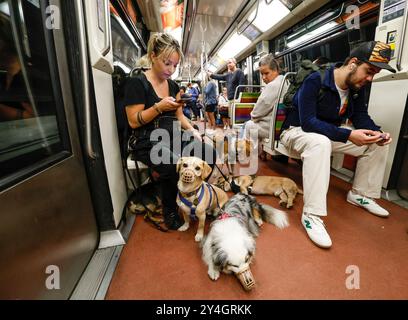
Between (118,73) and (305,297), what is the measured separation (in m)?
2.06

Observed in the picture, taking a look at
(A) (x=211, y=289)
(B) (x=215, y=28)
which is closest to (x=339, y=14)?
(B) (x=215, y=28)

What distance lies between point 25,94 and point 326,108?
212 cm

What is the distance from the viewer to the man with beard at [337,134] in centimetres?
151

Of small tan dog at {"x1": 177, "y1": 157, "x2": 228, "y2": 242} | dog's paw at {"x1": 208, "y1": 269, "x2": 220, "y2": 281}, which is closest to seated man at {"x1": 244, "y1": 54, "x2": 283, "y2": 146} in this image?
small tan dog at {"x1": 177, "y1": 157, "x2": 228, "y2": 242}

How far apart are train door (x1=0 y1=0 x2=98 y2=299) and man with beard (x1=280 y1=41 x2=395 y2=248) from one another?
1.61 m

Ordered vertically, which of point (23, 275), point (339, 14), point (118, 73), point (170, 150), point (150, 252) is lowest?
point (150, 252)

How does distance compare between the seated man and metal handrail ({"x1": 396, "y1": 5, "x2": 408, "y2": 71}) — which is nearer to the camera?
metal handrail ({"x1": 396, "y1": 5, "x2": 408, "y2": 71})

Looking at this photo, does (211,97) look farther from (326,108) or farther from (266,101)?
(326,108)

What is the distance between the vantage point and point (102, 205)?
140 centimetres

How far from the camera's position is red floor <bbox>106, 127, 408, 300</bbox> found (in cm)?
109

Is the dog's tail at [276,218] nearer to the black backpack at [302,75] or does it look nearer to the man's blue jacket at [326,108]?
the man's blue jacket at [326,108]

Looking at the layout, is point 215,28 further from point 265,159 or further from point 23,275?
point 23,275

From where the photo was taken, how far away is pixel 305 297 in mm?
1056

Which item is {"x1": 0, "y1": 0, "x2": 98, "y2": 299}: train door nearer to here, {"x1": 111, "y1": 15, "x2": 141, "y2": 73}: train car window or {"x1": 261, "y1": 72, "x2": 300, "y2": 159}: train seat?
{"x1": 111, "y1": 15, "x2": 141, "y2": 73}: train car window
